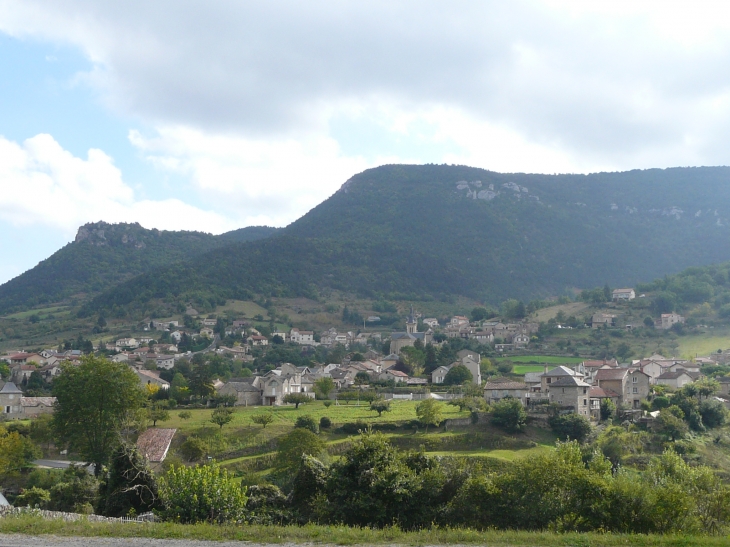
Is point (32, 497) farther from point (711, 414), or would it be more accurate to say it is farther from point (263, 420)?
point (711, 414)

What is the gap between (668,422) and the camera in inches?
2024

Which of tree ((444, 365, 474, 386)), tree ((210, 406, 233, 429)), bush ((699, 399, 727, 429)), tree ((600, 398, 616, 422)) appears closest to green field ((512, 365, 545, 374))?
tree ((444, 365, 474, 386))

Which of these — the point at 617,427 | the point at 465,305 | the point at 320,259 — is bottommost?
the point at 617,427

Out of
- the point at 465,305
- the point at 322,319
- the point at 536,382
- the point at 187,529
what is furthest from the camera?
the point at 465,305

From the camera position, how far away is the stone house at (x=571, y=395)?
54.8m

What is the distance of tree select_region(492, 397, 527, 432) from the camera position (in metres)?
50.9

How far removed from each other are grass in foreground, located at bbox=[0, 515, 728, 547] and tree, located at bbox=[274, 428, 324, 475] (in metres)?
20.0

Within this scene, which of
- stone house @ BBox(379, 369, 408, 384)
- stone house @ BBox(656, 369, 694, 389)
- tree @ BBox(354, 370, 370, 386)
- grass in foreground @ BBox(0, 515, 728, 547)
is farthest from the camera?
stone house @ BBox(379, 369, 408, 384)

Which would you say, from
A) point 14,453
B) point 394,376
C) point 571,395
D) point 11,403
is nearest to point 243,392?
point 11,403

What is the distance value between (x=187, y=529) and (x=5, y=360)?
8622 cm

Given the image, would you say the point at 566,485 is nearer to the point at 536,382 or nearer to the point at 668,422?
the point at 668,422

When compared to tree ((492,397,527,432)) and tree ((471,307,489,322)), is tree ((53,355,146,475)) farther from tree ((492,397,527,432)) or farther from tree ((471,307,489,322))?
tree ((471,307,489,322))

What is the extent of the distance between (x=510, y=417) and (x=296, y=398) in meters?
21.4

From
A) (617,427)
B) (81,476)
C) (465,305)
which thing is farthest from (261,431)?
(465,305)
